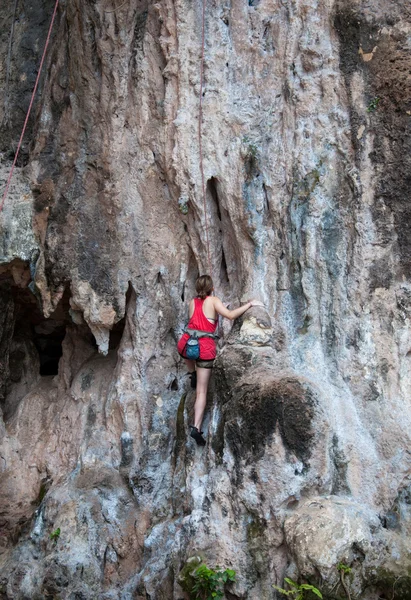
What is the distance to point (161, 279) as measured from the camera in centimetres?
680

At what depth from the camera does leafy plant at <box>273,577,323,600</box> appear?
467cm

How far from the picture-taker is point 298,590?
4.73 m

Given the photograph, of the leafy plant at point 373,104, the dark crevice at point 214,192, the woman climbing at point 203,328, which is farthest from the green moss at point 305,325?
the leafy plant at point 373,104

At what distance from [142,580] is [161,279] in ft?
9.04

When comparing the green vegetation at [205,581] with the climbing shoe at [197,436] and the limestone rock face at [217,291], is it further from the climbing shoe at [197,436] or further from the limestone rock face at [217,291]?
the climbing shoe at [197,436]

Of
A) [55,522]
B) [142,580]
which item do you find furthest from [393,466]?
[55,522]

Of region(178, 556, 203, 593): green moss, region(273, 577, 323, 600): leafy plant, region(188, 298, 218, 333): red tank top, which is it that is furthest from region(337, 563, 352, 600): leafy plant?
region(188, 298, 218, 333): red tank top

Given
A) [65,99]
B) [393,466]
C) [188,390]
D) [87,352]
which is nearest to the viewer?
[393,466]

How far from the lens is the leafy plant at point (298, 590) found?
4.67m

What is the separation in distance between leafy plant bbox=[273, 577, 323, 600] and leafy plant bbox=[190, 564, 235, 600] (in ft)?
1.32

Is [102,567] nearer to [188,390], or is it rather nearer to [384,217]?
[188,390]

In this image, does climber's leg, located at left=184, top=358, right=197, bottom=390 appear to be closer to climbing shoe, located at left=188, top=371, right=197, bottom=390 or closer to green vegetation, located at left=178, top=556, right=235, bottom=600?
climbing shoe, located at left=188, top=371, right=197, bottom=390

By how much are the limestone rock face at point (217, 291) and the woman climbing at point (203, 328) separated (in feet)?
0.45

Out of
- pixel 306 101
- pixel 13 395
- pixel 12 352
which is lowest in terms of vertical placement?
pixel 13 395
